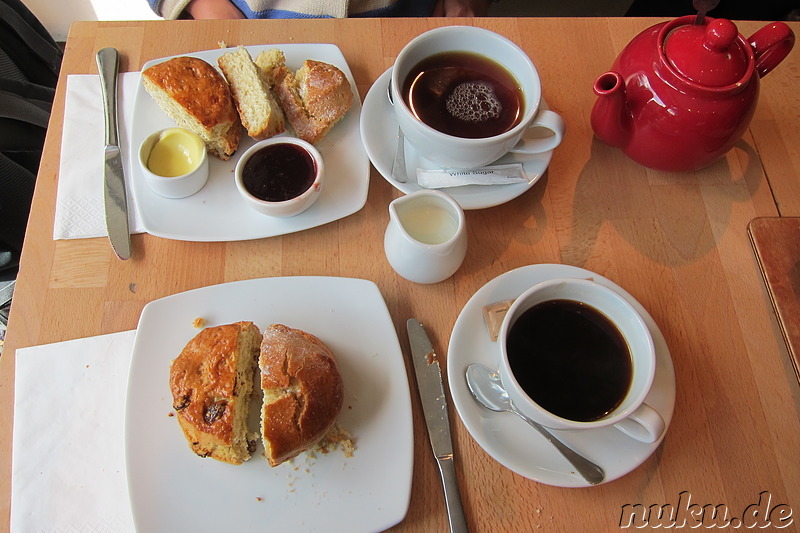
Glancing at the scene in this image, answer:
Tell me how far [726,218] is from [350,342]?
880 millimetres

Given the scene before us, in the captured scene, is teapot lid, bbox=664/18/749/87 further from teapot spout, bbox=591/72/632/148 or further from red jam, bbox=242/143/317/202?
red jam, bbox=242/143/317/202

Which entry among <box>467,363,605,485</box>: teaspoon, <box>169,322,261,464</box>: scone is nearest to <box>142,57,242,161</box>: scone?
<box>169,322,261,464</box>: scone

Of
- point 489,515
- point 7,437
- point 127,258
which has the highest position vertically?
point 127,258

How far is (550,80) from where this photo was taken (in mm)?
1350

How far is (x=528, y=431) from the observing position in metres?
0.94

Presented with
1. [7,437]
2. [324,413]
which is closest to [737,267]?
[324,413]

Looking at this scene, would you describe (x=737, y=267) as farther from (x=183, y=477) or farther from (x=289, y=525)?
(x=183, y=477)

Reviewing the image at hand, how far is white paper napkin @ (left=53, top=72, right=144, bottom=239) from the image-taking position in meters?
1.13

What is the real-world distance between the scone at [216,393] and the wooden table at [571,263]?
0.64 feet

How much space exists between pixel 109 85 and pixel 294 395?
34.4 inches

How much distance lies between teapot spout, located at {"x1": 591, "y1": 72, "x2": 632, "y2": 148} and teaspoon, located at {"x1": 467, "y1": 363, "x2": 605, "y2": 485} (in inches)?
22.5

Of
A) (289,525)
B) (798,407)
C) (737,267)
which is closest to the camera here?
(289,525)

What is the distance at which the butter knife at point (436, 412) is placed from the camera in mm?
921

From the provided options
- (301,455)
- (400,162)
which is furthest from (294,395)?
(400,162)
